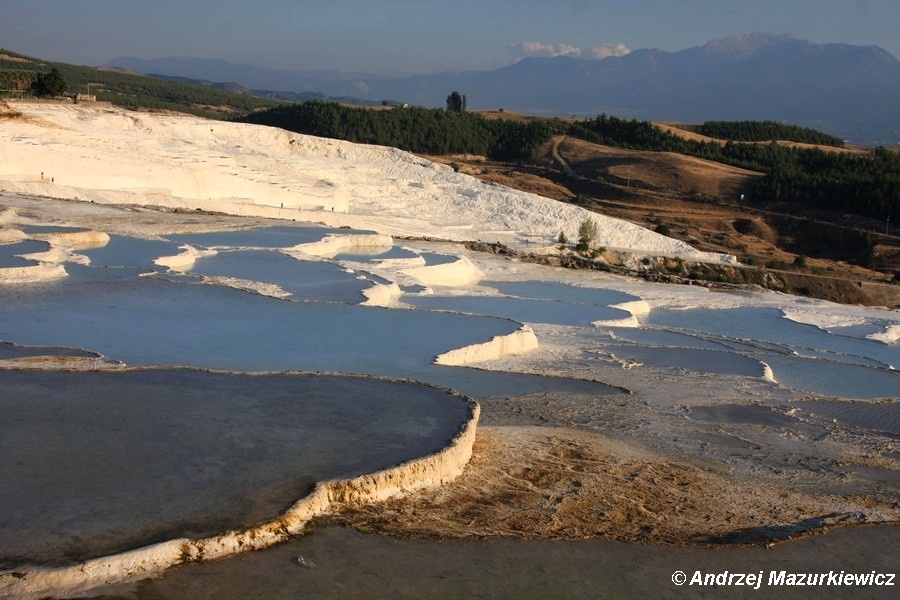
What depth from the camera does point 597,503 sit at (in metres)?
4.43

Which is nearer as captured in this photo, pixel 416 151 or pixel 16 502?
pixel 16 502

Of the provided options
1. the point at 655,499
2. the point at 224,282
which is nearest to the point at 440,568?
the point at 655,499

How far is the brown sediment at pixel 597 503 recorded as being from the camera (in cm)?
407

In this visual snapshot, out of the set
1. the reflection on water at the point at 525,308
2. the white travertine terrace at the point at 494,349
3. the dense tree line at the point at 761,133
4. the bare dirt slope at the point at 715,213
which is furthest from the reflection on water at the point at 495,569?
the dense tree line at the point at 761,133

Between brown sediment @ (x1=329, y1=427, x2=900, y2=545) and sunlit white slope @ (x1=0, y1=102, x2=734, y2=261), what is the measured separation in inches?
441

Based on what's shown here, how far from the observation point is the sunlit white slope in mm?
15836

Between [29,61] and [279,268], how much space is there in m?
45.3

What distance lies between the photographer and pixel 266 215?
651 inches

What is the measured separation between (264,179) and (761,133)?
28.9 meters

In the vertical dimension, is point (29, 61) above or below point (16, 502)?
above

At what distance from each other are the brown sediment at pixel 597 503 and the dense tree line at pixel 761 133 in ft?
122

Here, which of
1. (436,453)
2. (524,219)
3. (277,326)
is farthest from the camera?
(524,219)

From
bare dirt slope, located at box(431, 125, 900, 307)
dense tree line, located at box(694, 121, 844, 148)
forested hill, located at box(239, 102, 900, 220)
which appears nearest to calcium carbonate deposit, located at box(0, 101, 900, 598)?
bare dirt slope, located at box(431, 125, 900, 307)

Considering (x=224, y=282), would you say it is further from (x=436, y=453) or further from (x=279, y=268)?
(x=436, y=453)
